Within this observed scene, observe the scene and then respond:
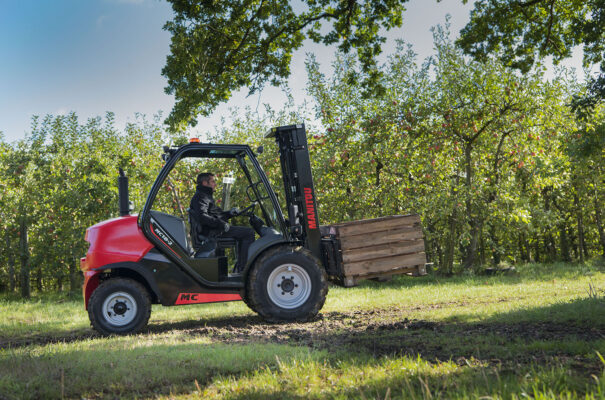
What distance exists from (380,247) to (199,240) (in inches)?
121

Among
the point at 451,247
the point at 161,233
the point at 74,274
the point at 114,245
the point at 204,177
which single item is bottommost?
the point at 451,247

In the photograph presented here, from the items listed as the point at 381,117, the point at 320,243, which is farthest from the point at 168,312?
the point at 381,117

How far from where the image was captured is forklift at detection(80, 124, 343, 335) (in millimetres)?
7859

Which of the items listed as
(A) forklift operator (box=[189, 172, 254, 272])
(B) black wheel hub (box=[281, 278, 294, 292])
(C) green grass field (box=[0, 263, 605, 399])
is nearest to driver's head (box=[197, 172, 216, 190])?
(A) forklift operator (box=[189, 172, 254, 272])

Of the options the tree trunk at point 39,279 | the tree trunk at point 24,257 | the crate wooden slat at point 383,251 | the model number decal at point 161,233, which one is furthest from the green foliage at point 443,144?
the tree trunk at point 39,279

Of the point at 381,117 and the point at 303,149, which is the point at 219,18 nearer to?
the point at 303,149

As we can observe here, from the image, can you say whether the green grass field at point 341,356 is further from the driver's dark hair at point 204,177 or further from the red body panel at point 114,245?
the driver's dark hair at point 204,177

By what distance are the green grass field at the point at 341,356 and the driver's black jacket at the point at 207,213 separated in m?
1.62

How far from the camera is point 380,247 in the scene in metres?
8.42

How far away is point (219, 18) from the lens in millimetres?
9805

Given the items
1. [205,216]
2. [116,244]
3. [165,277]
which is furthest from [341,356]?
[116,244]

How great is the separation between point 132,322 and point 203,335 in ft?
4.13

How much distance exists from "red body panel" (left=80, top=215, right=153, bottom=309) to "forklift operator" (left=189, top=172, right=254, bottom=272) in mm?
961

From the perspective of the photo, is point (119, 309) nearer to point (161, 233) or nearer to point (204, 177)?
point (161, 233)
